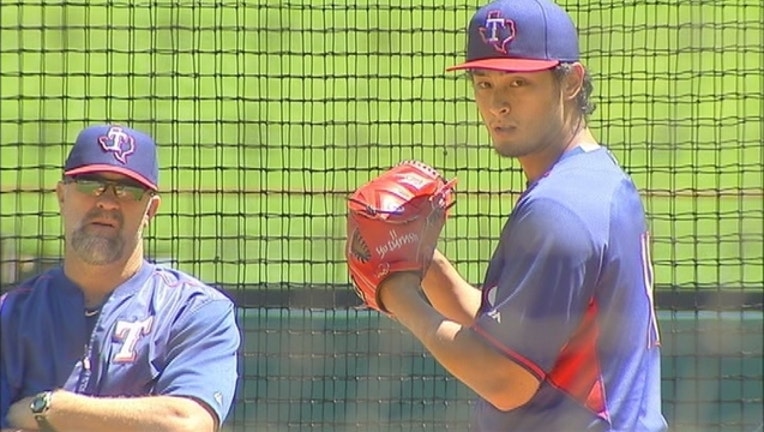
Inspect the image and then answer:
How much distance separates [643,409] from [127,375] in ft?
4.54

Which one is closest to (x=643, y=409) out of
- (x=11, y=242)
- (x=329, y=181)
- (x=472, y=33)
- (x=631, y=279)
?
(x=631, y=279)

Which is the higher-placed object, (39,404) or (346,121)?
(346,121)

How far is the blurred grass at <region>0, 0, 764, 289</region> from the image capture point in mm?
7844

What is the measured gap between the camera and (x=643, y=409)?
354cm

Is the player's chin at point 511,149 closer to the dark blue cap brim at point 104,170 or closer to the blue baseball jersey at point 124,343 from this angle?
the blue baseball jersey at point 124,343

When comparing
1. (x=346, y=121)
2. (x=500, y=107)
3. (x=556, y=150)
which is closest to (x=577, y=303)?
(x=556, y=150)

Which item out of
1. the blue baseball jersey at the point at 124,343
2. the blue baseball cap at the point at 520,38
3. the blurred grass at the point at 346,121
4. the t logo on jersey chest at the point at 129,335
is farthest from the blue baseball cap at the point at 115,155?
the blurred grass at the point at 346,121

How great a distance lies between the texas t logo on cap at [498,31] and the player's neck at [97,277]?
1.24 m

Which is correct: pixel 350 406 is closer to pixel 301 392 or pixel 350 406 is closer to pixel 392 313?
pixel 301 392

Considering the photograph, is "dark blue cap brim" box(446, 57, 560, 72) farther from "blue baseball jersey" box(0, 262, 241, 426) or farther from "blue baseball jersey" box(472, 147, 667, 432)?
"blue baseball jersey" box(0, 262, 241, 426)

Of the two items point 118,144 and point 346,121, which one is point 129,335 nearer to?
point 118,144

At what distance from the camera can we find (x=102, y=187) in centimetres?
444

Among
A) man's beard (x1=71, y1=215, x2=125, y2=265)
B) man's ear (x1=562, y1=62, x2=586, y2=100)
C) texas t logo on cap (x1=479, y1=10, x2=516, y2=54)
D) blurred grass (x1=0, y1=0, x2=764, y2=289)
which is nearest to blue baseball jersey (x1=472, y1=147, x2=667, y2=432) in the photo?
man's ear (x1=562, y1=62, x2=586, y2=100)

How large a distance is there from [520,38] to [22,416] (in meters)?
1.57
